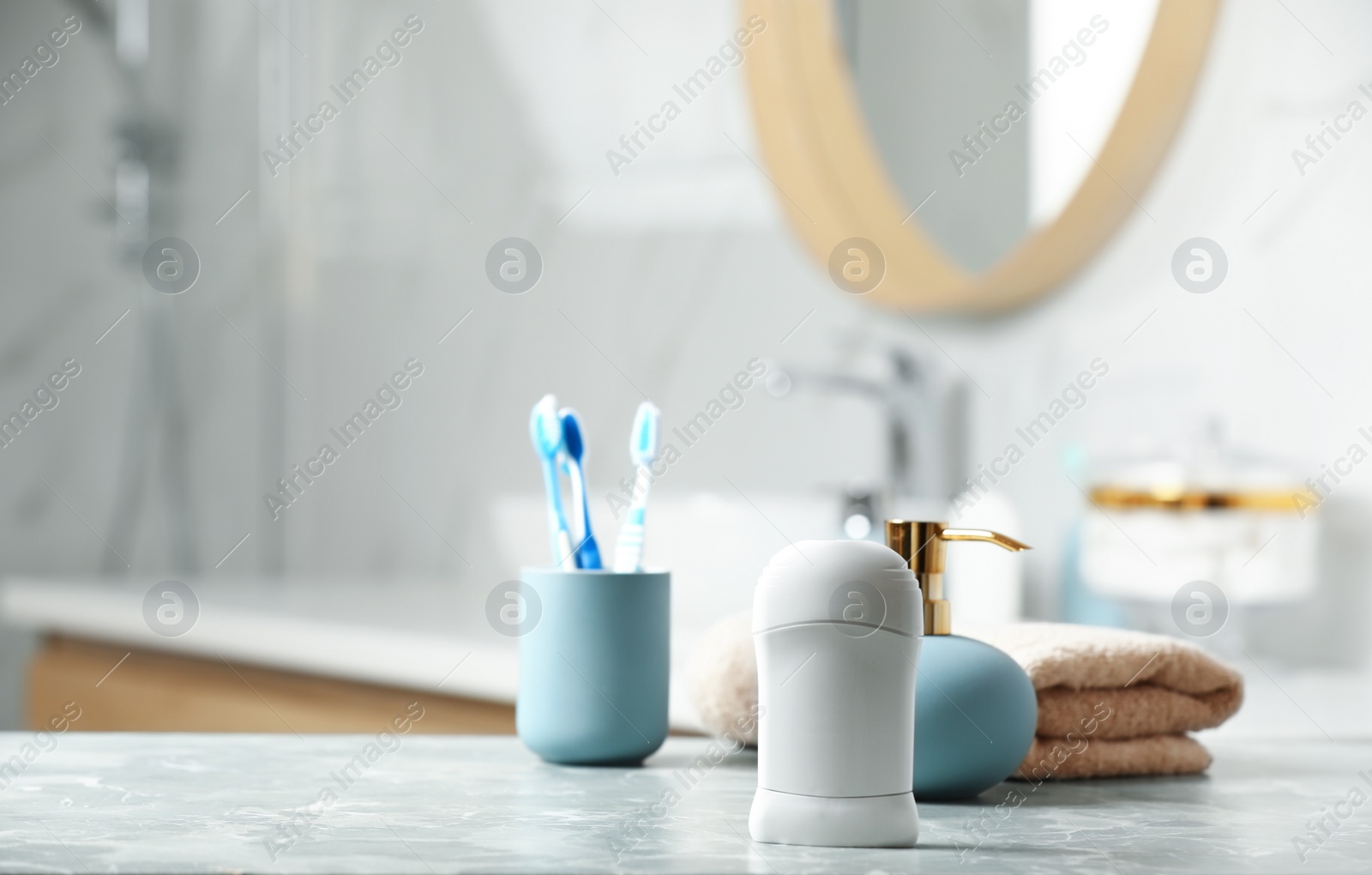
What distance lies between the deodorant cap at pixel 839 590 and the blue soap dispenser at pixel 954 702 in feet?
0.24

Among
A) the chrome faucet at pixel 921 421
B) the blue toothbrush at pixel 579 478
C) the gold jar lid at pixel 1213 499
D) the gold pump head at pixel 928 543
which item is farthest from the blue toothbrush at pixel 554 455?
the chrome faucet at pixel 921 421

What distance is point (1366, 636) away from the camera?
110 cm

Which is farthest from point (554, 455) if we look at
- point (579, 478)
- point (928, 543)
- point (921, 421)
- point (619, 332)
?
point (619, 332)

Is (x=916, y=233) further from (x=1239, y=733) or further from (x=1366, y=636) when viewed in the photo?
(x=1239, y=733)

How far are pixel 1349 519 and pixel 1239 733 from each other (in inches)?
14.9

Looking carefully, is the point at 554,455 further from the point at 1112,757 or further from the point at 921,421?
the point at 921,421

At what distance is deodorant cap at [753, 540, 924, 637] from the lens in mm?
474

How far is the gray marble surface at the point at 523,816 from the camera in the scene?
444mm

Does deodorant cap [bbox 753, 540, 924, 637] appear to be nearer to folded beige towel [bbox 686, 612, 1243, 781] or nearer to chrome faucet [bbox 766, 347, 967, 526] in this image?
folded beige towel [bbox 686, 612, 1243, 781]

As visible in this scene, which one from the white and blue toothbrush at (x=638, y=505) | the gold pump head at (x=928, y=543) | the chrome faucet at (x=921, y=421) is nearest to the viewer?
the gold pump head at (x=928, y=543)

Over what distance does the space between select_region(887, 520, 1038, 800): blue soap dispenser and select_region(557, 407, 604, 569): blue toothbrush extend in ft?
0.54

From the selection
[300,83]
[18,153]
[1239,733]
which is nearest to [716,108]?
[300,83]

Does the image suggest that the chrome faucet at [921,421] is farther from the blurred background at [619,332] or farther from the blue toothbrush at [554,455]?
the blue toothbrush at [554,455]

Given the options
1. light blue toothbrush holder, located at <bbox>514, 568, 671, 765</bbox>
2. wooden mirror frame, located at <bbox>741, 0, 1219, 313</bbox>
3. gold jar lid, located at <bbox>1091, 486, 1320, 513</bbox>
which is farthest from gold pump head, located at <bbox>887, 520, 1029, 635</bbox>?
wooden mirror frame, located at <bbox>741, 0, 1219, 313</bbox>
